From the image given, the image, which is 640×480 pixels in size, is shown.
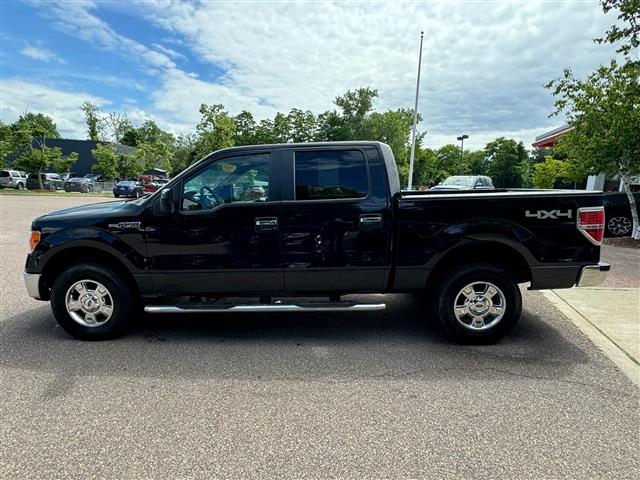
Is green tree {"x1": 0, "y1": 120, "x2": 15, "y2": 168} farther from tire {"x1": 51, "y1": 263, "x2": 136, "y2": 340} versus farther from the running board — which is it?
the running board

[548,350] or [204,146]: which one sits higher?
[204,146]

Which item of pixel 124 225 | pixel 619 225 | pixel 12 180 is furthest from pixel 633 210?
pixel 12 180

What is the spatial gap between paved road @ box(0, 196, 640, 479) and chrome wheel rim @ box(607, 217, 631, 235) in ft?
29.6

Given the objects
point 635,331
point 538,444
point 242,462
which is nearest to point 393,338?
point 538,444

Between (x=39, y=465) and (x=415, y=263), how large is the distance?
334 cm

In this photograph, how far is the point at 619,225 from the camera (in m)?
11.7

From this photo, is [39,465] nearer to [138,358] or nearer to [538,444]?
[138,358]

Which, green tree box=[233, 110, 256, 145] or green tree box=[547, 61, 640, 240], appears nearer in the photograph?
green tree box=[547, 61, 640, 240]

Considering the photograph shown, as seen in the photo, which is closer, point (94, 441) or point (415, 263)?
point (94, 441)

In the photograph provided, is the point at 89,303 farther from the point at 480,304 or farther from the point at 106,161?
the point at 106,161

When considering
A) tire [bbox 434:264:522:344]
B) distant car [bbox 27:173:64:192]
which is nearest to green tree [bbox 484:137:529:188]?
distant car [bbox 27:173:64:192]

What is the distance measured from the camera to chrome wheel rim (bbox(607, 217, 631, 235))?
11.6 m

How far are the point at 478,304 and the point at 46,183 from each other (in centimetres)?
4061

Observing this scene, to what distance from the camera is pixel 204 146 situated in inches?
1358
